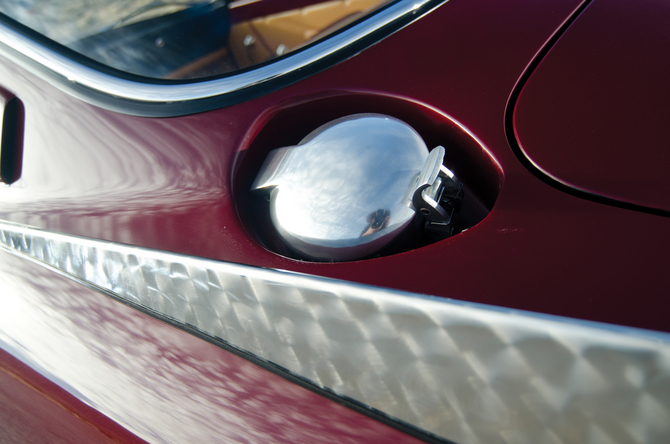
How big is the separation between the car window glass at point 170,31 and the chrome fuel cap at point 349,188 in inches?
10.8

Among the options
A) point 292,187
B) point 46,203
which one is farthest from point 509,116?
point 46,203

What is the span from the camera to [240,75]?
768 millimetres

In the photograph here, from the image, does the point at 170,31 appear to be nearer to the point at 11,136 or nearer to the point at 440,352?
the point at 11,136

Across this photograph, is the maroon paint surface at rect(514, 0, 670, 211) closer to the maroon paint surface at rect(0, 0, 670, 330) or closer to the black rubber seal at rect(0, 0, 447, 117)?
the maroon paint surface at rect(0, 0, 670, 330)

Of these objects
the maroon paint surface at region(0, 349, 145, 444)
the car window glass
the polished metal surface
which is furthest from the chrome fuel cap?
the maroon paint surface at region(0, 349, 145, 444)

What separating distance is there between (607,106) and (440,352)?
430 millimetres

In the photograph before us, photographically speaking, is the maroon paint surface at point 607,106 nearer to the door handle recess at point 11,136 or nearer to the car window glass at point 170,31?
the car window glass at point 170,31

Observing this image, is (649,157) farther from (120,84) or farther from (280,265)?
(120,84)

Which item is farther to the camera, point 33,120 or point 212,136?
point 33,120

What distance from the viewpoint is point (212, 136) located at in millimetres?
728

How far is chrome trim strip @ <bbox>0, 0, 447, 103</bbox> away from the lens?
29.8 inches

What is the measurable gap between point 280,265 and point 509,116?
409 mm

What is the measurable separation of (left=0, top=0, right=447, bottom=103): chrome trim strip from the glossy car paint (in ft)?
0.12

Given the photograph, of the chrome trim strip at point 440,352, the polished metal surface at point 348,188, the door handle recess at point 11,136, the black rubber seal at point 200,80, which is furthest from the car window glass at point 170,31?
the chrome trim strip at point 440,352
